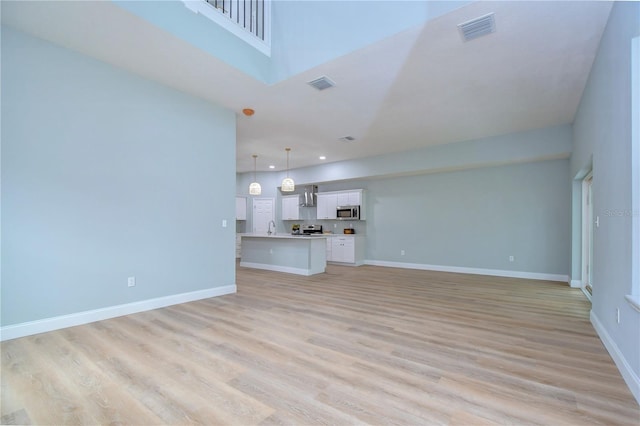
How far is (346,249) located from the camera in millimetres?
8453

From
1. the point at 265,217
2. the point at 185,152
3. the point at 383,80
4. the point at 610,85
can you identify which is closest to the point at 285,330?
Answer: the point at 185,152

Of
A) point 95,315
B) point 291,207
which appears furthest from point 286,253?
point 95,315

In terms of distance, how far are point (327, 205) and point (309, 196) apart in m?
0.72

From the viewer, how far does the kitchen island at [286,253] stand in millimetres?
6656

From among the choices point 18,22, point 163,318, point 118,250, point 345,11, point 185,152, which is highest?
point 345,11

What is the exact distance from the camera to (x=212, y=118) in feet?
15.2

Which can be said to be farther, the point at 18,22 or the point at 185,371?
the point at 18,22

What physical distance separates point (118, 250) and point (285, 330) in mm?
2224

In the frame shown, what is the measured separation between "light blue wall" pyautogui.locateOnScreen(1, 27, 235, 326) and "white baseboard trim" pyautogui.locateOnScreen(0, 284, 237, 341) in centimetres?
6

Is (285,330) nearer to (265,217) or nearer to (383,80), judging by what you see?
(383,80)

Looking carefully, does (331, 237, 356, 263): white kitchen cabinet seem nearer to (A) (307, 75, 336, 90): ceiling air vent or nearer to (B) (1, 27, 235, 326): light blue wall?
(B) (1, 27, 235, 326): light blue wall

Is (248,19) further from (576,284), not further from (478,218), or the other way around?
(576,284)

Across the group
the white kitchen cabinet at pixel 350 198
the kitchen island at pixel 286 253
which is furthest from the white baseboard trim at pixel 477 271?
the kitchen island at pixel 286 253

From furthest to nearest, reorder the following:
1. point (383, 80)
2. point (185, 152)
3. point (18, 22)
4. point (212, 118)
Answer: point (212, 118) → point (185, 152) → point (383, 80) → point (18, 22)
